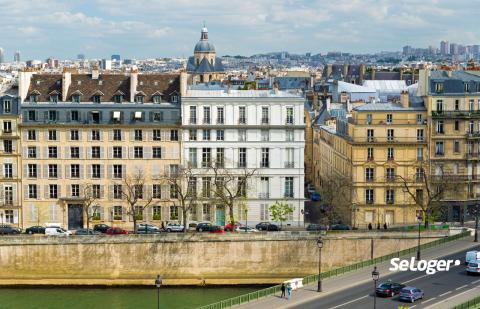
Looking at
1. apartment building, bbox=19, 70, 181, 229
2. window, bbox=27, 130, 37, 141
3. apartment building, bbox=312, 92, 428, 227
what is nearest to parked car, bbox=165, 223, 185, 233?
apartment building, bbox=19, 70, 181, 229

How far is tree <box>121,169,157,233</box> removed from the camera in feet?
253

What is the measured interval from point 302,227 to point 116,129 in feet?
53.4

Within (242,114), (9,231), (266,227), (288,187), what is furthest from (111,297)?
(242,114)

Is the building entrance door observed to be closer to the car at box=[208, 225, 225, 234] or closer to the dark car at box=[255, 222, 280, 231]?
the car at box=[208, 225, 225, 234]

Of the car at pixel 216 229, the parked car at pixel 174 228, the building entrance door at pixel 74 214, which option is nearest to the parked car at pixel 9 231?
the building entrance door at pixel 74 214

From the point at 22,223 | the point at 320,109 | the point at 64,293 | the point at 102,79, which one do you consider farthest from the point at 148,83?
the point at 320,109

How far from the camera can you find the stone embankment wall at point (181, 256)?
69500 millimetres

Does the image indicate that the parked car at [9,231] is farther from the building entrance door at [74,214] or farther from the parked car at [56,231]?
the building entrance door at [74,214]

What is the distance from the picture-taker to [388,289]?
55031 mm

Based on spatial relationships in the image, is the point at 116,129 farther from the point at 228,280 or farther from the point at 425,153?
the point at 425,153

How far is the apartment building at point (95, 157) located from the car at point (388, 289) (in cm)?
2636

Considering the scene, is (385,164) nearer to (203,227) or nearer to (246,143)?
(246,143)

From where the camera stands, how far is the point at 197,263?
70438 mm

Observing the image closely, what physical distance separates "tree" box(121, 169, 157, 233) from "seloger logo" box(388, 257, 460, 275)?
21142mm
